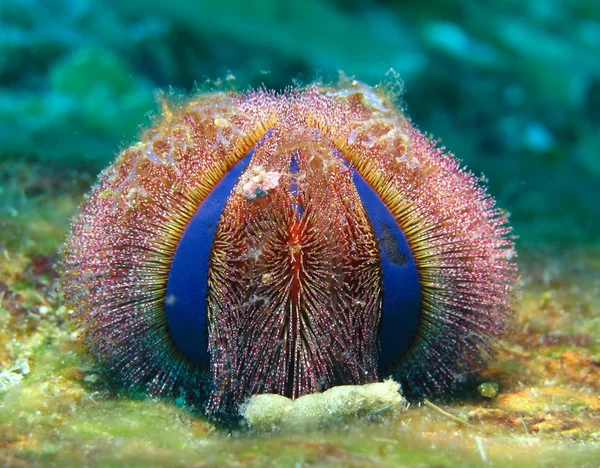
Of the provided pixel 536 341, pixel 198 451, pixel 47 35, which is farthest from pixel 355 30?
pixel 198 451

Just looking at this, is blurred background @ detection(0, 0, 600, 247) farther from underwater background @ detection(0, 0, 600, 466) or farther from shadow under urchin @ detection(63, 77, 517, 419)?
shadow under urchin @ detection(63, 77, 517, 419)

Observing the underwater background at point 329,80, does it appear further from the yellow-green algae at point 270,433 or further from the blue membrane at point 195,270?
the blue membrane at point 195,270

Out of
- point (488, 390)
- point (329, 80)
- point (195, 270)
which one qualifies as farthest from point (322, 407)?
point (329, 80)

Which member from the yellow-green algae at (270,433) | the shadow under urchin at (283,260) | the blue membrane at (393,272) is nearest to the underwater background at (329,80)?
the yellow-green algae at (270,433)

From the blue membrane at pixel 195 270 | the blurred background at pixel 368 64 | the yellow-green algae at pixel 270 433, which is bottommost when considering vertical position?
the yellow-green algae at pixel 270 433

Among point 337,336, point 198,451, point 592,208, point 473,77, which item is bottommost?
point 198,451

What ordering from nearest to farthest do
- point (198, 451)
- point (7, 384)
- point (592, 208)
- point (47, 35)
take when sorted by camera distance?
point (198, 451) → point (7, 384) → point (47, 35) → point (592, 208)

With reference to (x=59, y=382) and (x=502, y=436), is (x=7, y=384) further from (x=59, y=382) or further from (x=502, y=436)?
(x=502, y=436)
